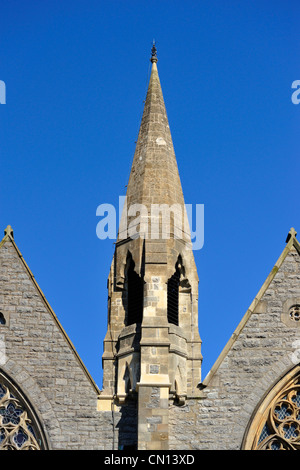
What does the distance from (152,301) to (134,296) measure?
1315 mm

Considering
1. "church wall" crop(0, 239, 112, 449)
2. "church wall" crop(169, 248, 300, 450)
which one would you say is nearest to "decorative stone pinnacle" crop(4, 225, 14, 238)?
"church wall" crop(0, 239, 112, 449)

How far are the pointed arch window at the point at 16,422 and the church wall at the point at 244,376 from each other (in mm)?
2882

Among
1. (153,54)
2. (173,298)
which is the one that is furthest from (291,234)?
(153,54)

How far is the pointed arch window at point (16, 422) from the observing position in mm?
27266

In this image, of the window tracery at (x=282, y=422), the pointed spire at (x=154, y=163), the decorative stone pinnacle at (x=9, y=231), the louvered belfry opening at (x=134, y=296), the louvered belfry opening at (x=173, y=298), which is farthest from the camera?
the pointed spire at (x=154, y=163)

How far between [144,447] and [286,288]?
5118 mm

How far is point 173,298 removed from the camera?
1156 inches

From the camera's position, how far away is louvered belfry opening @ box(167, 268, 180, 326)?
29.1 meters

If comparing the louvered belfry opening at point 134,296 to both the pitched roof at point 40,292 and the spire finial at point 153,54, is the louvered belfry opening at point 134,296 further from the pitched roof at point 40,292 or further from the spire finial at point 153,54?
the spire finial at point 153,54

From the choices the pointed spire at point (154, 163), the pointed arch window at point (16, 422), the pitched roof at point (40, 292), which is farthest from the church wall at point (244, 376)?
the pointed spire at point (154, 163)

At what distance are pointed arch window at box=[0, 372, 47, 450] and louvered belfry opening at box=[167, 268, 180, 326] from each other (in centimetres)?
380

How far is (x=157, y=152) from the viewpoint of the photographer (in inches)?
1213

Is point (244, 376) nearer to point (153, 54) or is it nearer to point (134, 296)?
point (134, 296)

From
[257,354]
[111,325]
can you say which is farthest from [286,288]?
[111,325]
